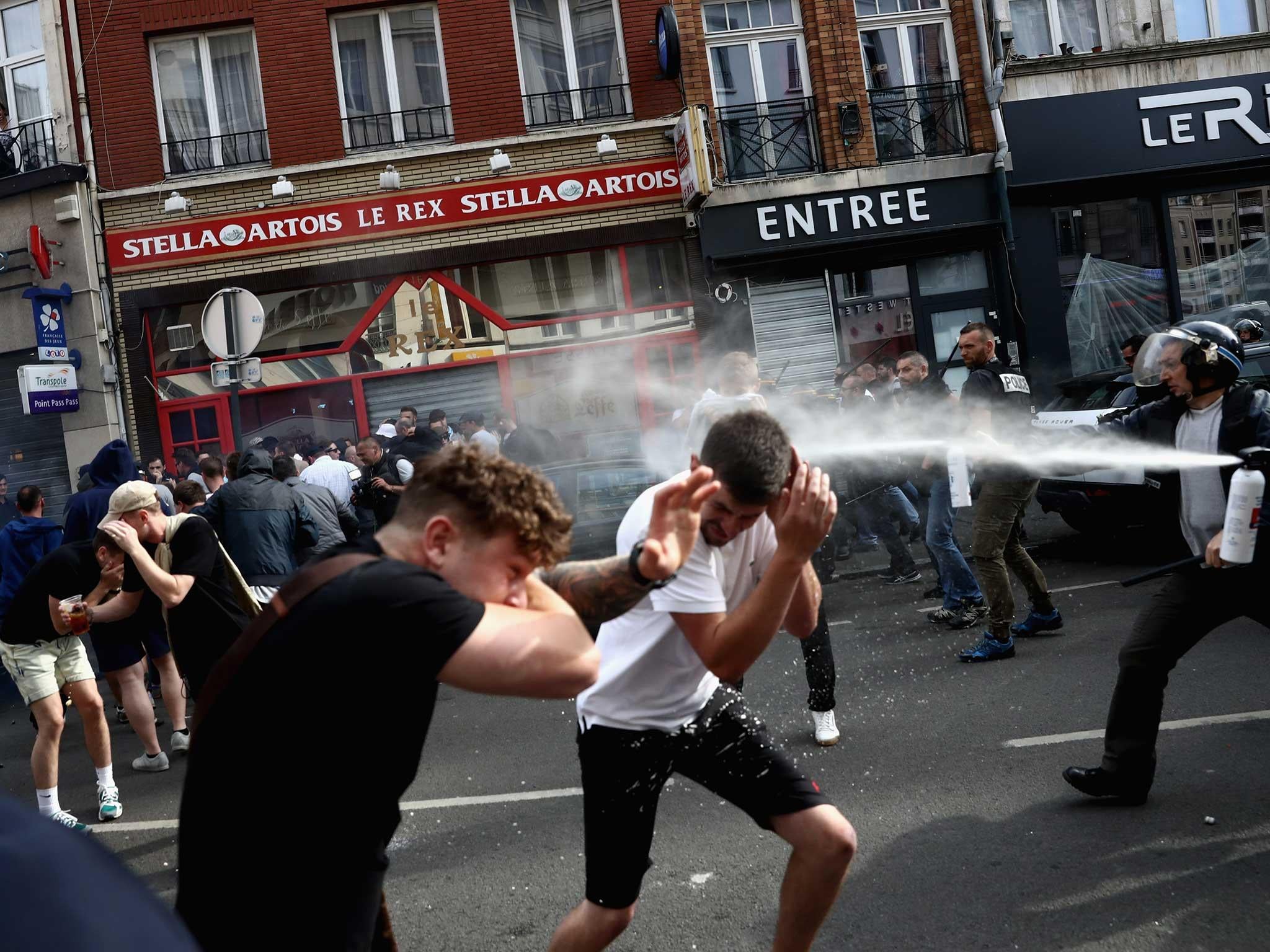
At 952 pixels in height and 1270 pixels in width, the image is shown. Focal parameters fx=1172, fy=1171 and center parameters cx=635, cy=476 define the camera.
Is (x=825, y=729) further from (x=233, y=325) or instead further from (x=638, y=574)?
(x=233, y=325)

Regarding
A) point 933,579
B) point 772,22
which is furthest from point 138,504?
point 772,22

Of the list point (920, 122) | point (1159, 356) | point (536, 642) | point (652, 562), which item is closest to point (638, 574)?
point (652, 562)

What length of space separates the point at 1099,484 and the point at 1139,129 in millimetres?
9134

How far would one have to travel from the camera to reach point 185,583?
5.52 m

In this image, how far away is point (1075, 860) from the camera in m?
4.08

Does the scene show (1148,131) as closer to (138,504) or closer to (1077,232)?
(1077,232)

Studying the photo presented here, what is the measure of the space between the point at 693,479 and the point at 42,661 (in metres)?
4.63

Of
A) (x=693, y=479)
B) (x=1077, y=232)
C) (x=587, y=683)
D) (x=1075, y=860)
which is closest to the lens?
(x=587, y=683)

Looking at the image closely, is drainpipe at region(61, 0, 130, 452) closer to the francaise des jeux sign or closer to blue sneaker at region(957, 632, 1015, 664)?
the francaise des jeux sign

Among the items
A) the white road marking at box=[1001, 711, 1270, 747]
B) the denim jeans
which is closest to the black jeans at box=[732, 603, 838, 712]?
the white road marking at box=[1001, 711, 1270, 747]

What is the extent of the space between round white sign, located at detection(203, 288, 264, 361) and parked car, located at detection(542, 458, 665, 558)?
274cm

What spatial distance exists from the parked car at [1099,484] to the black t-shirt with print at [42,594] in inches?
250

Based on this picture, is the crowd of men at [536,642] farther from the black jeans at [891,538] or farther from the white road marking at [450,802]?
the black jeans at [891,538]

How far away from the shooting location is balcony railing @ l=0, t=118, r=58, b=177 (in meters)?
15.7
